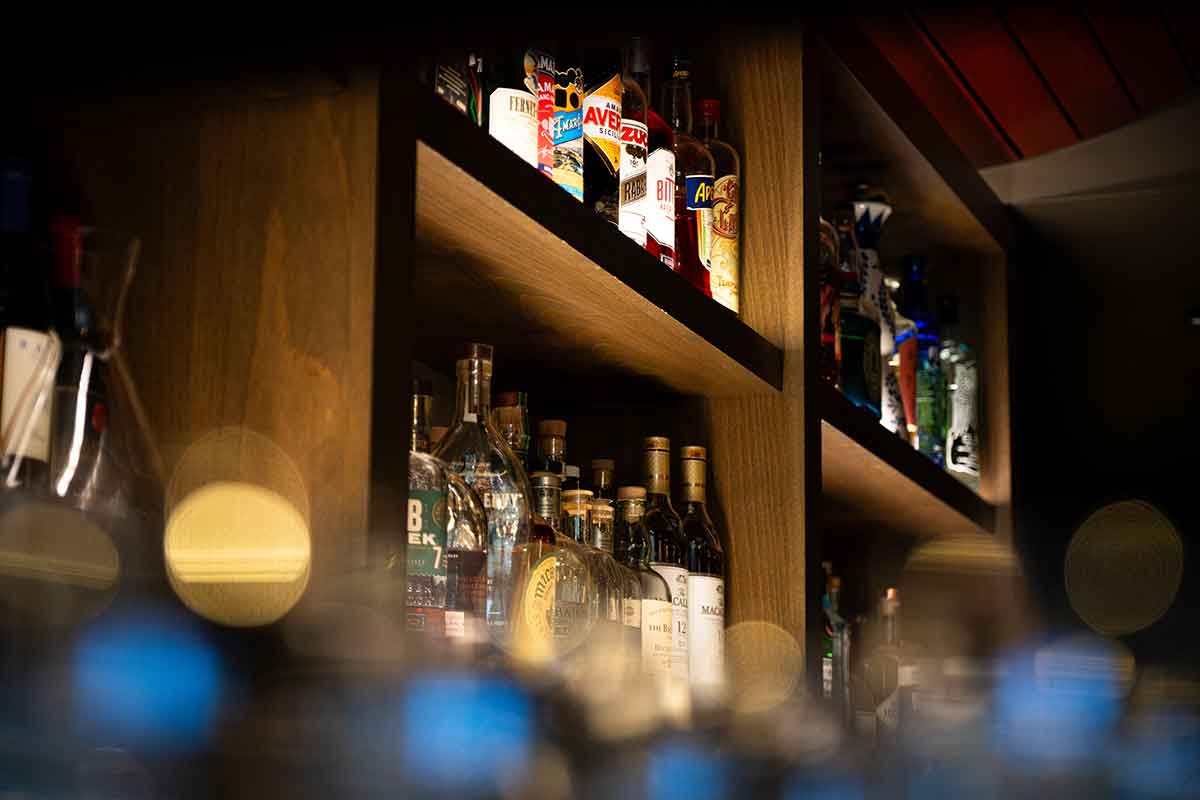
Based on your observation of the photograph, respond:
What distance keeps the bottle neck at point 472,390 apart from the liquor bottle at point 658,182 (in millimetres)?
276

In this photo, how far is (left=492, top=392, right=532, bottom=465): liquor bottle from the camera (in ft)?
4.57

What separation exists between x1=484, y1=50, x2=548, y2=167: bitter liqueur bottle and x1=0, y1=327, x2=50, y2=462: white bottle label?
21.3 inches

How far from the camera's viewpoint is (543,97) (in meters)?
1.36

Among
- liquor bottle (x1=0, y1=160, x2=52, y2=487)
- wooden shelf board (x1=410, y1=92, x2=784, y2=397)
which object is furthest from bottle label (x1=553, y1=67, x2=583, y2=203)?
liquor bottle (x1=0, y1=160, x2=52, y2=487)

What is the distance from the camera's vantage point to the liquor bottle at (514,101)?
4.32 feet

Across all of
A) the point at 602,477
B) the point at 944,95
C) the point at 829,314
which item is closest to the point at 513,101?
the point at 602,477

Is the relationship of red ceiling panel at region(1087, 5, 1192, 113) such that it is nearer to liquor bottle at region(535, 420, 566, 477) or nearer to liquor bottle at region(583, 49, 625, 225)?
liquor bottle at region(583, 49, 625, 225)

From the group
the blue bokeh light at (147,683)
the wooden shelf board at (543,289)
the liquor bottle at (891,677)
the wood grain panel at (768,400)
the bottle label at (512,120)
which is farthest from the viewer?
the liquor bottle at (891,677)

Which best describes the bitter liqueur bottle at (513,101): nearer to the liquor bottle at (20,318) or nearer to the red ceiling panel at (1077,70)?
the liquor bottle at (20,318)

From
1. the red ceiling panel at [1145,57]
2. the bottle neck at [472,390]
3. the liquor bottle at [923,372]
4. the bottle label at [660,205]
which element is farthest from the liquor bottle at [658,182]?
the liquor bottle at [923,372]

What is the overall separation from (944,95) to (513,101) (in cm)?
134

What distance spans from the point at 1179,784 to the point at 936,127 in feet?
4.16

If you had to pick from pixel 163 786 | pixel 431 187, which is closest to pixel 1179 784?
pixel 431 187

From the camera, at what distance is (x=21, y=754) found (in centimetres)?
71
